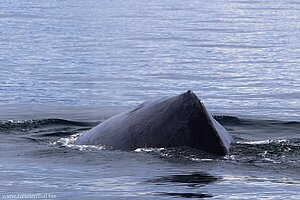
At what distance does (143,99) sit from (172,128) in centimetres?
814

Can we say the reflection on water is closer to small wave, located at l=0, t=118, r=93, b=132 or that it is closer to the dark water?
the dark water

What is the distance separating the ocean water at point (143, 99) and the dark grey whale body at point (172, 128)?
0.32 ft

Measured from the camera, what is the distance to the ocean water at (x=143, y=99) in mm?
8141

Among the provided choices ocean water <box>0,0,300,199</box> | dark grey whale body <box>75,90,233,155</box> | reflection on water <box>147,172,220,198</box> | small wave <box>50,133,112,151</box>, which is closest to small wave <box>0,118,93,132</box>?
ocean water <box>0,0,300,199</box>

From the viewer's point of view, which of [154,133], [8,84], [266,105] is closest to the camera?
[154,133]

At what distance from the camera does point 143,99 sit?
54.9 feet

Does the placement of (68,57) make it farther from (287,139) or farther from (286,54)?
(287,139)

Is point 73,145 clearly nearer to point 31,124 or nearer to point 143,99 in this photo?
point 31,124

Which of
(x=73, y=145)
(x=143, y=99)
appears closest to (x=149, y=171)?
(x=73, y=145)

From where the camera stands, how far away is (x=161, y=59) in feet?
82.5

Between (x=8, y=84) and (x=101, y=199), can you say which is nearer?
(x=101, y=199)

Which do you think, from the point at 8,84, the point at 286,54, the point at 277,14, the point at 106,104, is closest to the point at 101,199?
the point at 106,104

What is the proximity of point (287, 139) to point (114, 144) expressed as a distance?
2574 mm

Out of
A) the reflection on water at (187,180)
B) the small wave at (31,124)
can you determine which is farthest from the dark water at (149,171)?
the small wave at (31,124)
